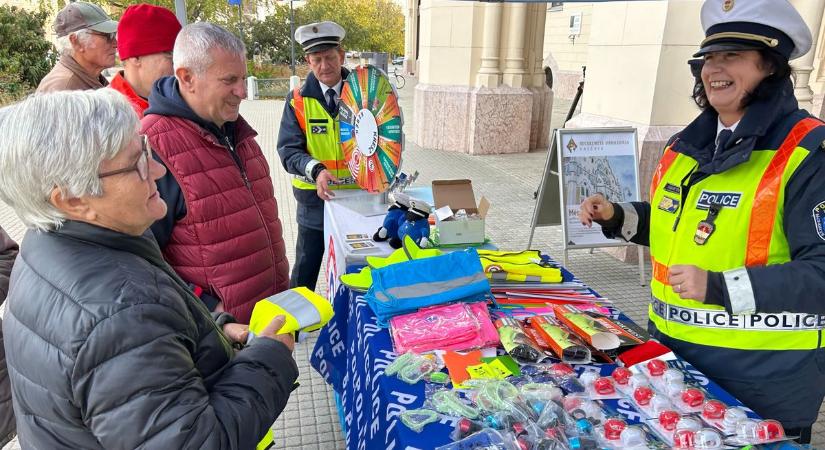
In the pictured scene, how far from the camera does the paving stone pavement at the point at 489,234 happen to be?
283 cm

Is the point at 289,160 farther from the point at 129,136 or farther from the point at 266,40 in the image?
the point at 266,40

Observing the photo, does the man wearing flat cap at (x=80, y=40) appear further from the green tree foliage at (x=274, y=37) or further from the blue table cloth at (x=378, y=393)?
the green tree foliage at (x=274, y=37)

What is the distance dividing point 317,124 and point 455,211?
117cm

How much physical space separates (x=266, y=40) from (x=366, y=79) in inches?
1396

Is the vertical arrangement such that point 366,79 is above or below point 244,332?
above

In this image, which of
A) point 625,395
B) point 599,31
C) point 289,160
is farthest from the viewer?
point 599,31

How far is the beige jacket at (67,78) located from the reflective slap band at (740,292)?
3142mm

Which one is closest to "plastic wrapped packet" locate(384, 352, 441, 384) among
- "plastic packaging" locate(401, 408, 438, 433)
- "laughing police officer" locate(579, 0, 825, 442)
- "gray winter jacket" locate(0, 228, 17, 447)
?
"plastic packaging" locate(401, 408, 438, 433)

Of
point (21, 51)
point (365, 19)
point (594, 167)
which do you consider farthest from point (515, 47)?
point (365, 19)

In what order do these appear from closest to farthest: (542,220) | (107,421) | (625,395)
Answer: (107,421), (625,395), (542,220)

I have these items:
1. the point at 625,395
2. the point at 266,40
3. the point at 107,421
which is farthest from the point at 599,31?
the point at 266,40

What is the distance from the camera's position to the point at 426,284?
75.9 inches

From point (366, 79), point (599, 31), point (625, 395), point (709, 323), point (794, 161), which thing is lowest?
point (625, 395)

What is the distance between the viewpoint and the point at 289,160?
10.6ft
